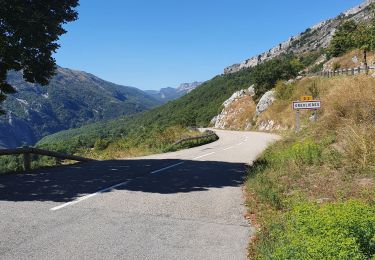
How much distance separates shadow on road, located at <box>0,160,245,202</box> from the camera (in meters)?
9.33

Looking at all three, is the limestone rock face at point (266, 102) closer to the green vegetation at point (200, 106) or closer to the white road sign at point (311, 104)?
the green vegetation at point (200, 106)

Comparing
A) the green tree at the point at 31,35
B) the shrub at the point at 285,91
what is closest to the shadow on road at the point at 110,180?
the green tree at the point at 31,35

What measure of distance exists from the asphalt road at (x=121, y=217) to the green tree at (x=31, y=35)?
164 inches

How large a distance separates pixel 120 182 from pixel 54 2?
287 inches

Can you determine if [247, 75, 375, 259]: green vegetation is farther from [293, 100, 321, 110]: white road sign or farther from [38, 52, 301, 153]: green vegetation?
[38, 52, 301, 153]: green vegetation

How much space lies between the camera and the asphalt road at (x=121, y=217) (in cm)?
550

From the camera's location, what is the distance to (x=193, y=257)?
17.6 feet

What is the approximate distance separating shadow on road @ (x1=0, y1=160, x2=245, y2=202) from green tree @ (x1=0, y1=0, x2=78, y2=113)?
3.94 metres

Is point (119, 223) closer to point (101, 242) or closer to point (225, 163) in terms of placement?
point (101, 242)

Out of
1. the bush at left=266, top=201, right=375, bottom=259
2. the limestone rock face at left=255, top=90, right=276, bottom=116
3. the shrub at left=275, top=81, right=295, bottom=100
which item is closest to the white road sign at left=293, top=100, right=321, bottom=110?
the bush at left=266, top=201, right=375, bottom=259

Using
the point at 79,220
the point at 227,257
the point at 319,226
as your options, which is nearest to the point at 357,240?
the point at 319,226

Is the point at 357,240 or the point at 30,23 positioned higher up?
the point at 30,23

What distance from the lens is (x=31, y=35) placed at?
13.4 meters

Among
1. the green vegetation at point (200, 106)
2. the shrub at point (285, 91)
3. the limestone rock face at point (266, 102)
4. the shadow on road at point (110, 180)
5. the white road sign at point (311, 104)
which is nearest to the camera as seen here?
the shadow on road at point (110, 180)
